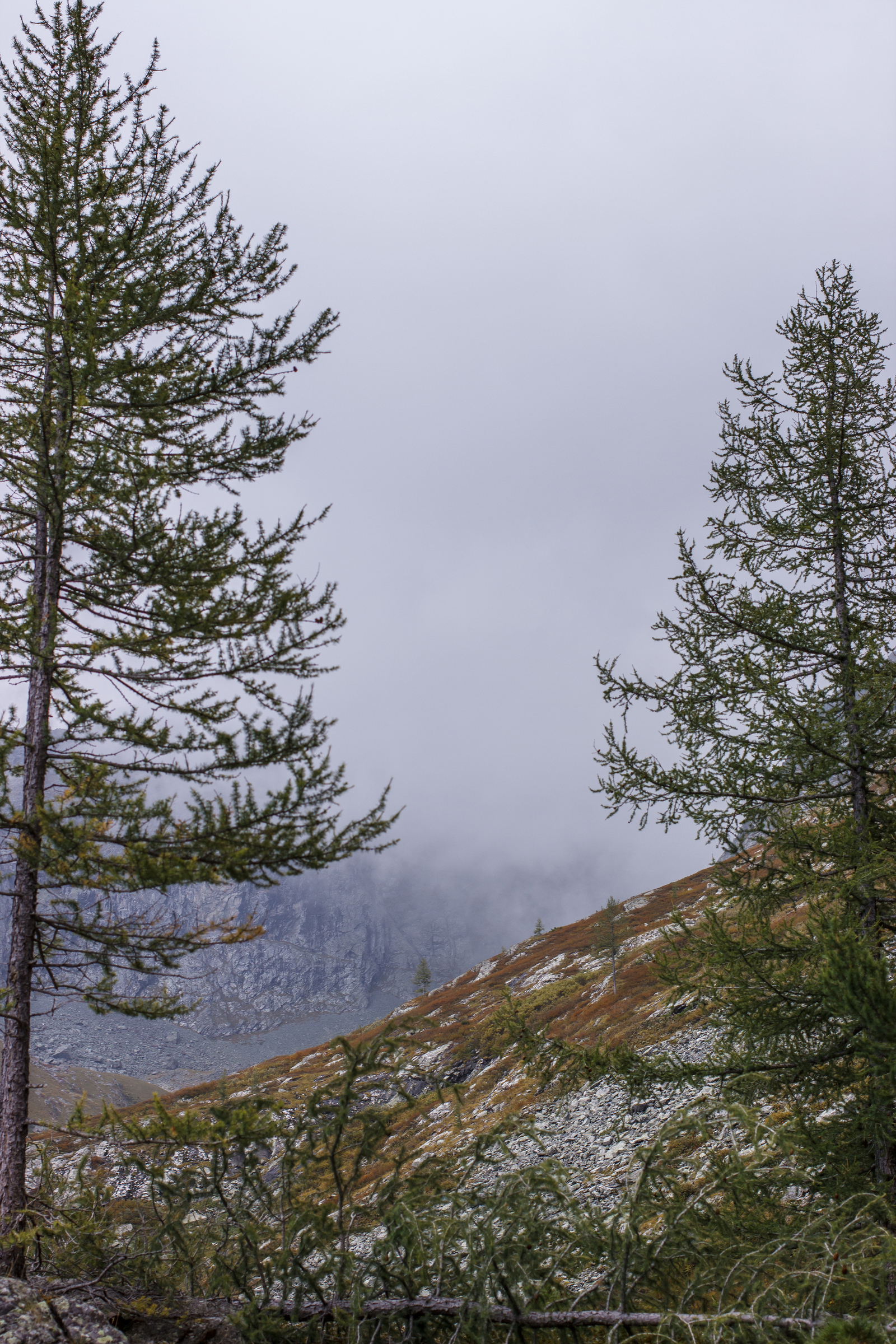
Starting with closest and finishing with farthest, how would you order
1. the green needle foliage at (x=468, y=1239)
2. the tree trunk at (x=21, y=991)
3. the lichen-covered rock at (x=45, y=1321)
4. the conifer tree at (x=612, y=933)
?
1. the green needle foliage at (x=468, y=1239)
2. the lichen-covered rock at (x=45, y=1321)
3. the tree trunk at (x=21, y=991)
4. the conifer tree at (x=612, y=933)

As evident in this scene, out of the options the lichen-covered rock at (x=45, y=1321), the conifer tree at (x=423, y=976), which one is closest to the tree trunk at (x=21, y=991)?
the lichen-covered rock at (x=45, y=1321)

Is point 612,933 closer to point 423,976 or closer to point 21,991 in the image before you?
point 21,991

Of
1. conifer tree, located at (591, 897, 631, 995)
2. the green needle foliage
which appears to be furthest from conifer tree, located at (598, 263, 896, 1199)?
conifer tree, located at (591, 897, 631, 995)

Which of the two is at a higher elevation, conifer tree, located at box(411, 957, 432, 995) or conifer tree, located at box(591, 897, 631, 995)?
conifer tree, located at box(591, 897, 631, 995)

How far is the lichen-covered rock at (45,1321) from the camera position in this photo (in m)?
2.64

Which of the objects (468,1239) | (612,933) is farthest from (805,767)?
(612,933)

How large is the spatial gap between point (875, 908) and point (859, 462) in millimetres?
5065

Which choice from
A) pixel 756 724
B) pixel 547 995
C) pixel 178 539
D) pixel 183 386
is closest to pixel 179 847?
pixel 178 539

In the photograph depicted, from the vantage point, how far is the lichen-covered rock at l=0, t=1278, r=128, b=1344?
2.64m

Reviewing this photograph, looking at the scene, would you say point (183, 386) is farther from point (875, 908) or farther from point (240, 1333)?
point (875, 908)

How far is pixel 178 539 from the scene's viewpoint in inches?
215

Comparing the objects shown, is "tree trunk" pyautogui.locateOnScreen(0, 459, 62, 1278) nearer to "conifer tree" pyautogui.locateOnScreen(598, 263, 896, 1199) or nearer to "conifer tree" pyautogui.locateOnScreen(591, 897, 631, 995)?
"conifer tree" pyautogui.locateOnScreen(598, 263, 896, 1199)

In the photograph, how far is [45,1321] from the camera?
9.09 feet

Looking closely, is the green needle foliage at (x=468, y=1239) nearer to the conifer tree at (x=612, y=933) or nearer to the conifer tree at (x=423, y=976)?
the conifer tree at (x=612, y=933)
